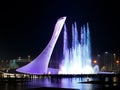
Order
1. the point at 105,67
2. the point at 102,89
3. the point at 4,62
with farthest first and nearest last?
the point at 4,62 → the point at 105,67 → the point at 102,89

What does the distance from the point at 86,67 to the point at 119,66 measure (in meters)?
44.4

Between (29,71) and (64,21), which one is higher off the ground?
(64,21)

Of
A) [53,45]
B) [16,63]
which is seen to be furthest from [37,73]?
[16,63]

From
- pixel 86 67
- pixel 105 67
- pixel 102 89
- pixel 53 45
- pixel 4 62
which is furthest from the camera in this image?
pixel 4 62

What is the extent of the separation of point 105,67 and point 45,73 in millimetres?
47727

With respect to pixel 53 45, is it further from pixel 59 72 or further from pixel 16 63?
pixel 16 63

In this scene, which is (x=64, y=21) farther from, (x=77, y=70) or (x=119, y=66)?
(x=119, y=66)

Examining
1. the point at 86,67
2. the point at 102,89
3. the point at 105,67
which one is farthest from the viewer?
the point at 105,67

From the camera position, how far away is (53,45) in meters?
66.2

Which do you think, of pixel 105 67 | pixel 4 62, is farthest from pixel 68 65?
pixel 4 62

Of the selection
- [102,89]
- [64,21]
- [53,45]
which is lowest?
[102,89]

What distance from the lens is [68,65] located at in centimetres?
6881

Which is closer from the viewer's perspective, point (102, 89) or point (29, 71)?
point (102, 89)

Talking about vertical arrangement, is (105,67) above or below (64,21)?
below
